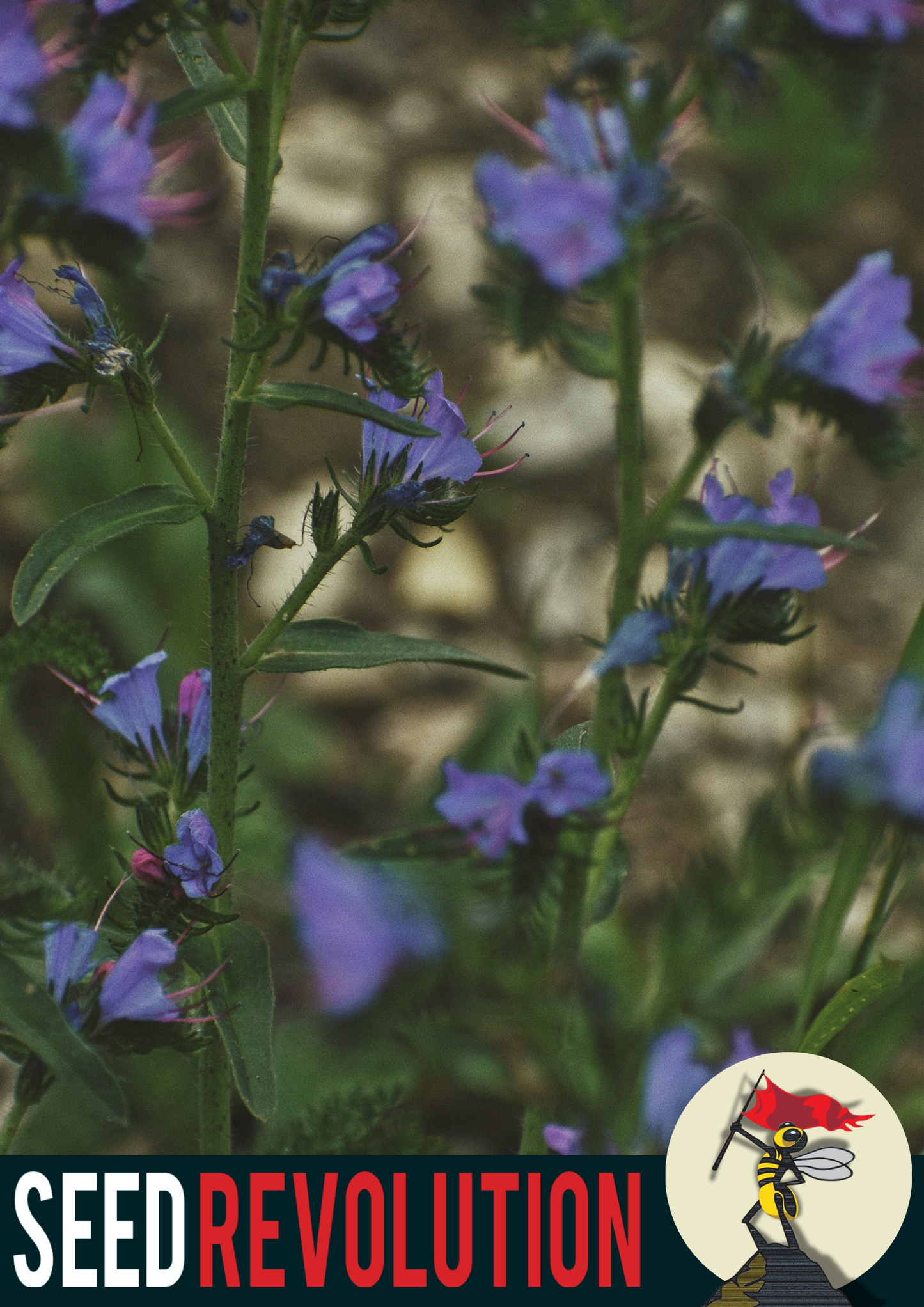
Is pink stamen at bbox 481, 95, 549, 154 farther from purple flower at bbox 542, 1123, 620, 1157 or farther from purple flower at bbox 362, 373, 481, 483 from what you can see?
purple flower at bbox 542, 1123, 620, 1157

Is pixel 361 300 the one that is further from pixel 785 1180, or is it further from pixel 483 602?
pixel 483 602

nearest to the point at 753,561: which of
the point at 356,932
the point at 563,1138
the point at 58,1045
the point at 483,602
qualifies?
the point at 356,932

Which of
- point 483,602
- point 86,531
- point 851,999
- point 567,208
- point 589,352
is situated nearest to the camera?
point 567,208

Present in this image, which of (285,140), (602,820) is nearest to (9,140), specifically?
(602,820)

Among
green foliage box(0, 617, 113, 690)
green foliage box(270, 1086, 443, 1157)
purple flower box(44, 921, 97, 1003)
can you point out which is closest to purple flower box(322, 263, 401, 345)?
green foliage box(0, 617, 113, 690)

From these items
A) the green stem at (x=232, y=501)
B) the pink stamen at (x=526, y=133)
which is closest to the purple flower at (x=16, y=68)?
the green stem at (x=232, y=501)

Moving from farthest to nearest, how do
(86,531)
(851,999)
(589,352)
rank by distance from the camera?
1. (851,999)
2. (86,531)
3. (589,352)

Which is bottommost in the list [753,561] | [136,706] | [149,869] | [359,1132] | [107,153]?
[359,1132]
